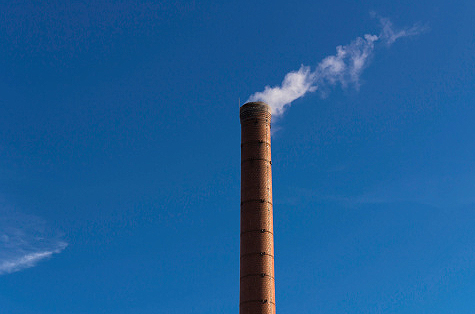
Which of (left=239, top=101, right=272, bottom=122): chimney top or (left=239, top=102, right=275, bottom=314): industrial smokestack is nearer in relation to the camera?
(left=239, top=102, right=275, bottom=314): industrial smokestack

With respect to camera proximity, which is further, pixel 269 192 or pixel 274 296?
pixel 269 192

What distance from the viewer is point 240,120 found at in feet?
130

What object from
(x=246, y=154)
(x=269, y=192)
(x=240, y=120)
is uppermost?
(x=240, y=120)

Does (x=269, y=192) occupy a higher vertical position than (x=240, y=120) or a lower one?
lower

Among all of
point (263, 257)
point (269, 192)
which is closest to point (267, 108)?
point (269, 192)

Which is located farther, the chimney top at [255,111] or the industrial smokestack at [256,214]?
the chimney top at [255,111]

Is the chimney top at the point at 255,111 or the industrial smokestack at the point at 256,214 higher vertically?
the chimney top at the point at 255,111

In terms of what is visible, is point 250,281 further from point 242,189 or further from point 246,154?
point 246,154

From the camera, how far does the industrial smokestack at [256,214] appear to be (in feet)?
111

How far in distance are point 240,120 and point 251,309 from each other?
13309mm

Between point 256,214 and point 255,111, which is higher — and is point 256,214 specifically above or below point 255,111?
below

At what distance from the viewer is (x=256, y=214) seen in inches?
1409

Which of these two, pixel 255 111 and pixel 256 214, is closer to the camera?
pixel 256 214

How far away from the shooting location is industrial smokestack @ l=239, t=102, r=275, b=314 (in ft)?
111
